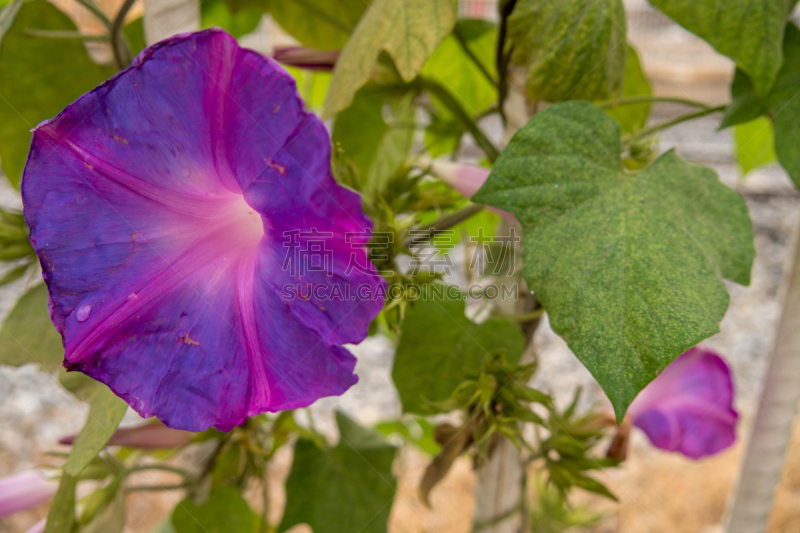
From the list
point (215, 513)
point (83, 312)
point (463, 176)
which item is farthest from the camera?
point (215, 513)

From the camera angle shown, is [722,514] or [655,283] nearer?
[655,283]

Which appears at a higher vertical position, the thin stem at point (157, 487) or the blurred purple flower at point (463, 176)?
the blurred purple flower at point (463, 176)

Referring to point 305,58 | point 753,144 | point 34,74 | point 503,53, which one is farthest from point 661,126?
point 34,74

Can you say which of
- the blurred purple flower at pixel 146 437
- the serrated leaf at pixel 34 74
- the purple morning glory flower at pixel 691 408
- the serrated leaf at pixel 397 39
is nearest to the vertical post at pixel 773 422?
the purple morning glory flower at pixel 691 408

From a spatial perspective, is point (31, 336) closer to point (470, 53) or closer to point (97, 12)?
point (97, 12)

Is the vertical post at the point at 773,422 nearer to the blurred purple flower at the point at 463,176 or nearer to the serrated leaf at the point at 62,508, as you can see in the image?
the blurred purple flower at the point at 463,176

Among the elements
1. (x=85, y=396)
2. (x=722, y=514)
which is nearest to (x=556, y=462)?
(x=85, y=396)

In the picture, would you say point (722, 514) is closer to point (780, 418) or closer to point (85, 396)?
point (780, 418)
